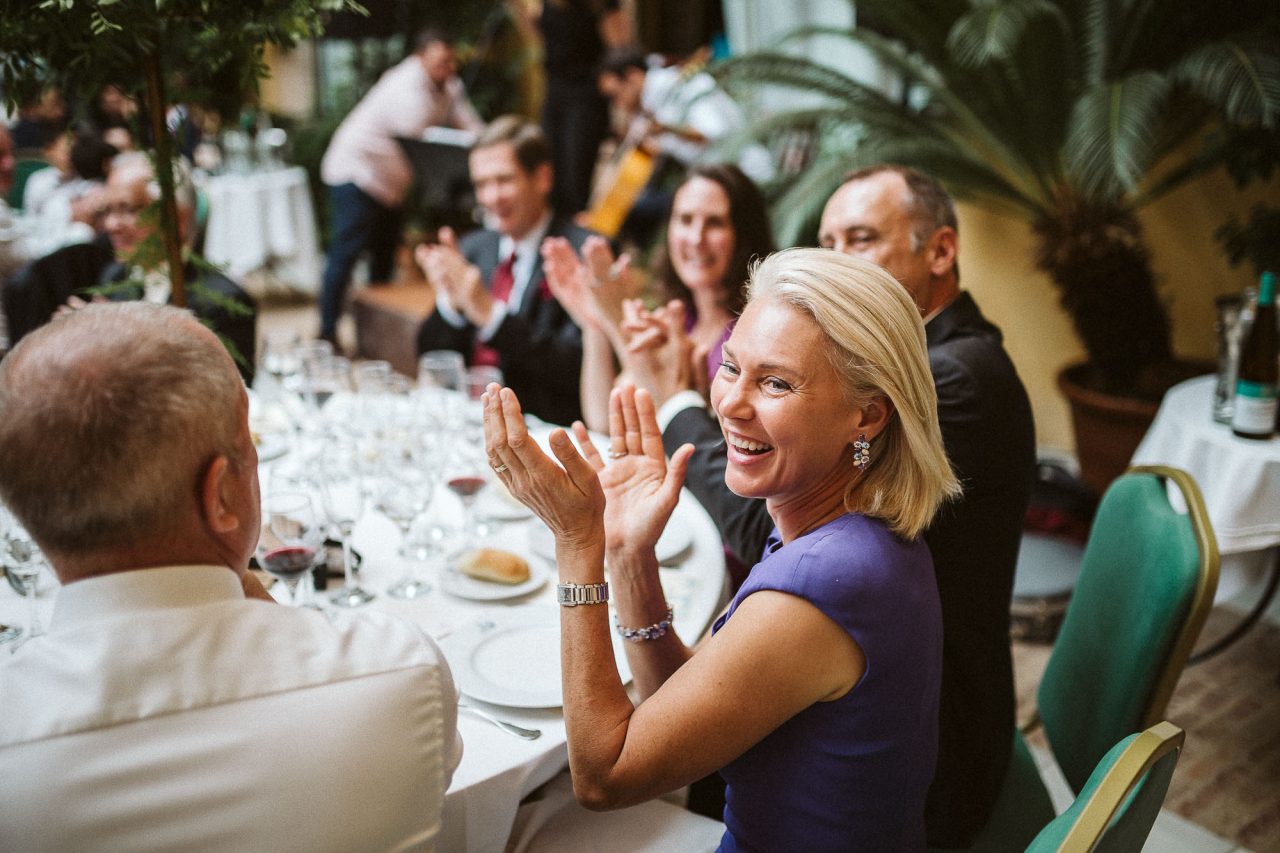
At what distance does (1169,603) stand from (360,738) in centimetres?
122

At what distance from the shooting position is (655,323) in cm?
222

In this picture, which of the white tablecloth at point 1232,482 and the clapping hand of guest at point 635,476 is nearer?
the clapping hand of guest at point 635,476

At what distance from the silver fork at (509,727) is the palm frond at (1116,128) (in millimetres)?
2681

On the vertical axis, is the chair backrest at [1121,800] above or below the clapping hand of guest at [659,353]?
below

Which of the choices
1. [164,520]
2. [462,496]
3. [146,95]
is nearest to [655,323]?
[462,496]

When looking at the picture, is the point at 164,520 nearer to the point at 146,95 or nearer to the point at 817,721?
the point at 817,721

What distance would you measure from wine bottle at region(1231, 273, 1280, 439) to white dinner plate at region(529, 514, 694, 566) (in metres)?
1.60

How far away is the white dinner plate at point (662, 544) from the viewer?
1902 millimetres

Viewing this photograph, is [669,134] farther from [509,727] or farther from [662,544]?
[509,727]

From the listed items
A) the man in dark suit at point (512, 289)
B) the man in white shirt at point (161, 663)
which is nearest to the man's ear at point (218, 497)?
the man in white shirt at point (161, 663)

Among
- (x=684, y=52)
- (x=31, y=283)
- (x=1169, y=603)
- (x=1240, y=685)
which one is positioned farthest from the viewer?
(x=684, y=52)

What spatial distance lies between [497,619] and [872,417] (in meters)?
0.70

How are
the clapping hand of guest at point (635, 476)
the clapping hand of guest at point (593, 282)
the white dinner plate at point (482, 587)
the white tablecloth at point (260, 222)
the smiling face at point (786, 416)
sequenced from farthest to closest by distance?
the white tablecloth at point (260, 222) < the clapping hand of guest at point (593, 282) < the white dinner plate at point (482, 587) < the clapping hand of guest at point (635, 476) < the smiling face at point (786, 416)

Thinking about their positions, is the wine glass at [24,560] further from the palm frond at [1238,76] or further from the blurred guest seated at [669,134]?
the blurred guest seated at [669,134]
